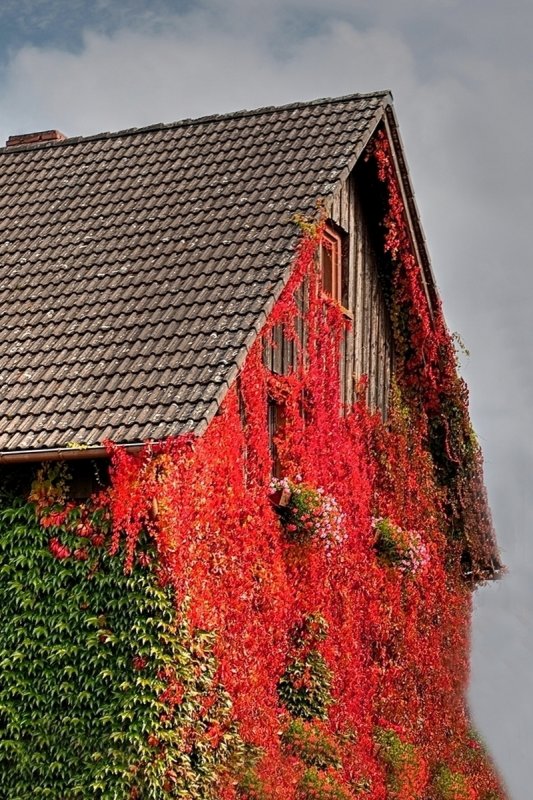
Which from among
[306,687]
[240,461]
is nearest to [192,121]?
[240,461]

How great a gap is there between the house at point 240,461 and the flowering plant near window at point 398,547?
0.11 feet

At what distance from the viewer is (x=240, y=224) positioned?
14.8m

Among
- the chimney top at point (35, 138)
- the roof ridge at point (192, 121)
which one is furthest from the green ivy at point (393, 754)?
the chimney top at point (35, 138)

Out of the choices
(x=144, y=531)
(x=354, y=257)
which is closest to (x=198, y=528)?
(x=144, y=531)

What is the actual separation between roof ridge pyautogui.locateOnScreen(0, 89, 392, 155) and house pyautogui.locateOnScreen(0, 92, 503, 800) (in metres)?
0.05

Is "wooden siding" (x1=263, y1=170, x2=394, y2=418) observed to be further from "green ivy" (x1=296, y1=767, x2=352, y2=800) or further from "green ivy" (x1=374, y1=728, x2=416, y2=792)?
"green ivy" (x1=296, y1=767, x2=352, y2=800)

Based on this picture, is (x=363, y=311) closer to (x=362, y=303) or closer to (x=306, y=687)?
(x=362, y=303)

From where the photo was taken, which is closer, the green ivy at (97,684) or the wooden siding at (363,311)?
the green ivy at (97,684)

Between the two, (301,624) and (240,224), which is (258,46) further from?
(301,624)

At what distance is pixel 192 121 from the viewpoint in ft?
58.1

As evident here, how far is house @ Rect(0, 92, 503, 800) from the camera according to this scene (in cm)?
1214

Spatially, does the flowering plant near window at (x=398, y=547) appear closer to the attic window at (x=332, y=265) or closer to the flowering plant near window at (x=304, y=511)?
the flowering plant near window at (x=304, y=511)

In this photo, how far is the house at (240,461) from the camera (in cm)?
1214

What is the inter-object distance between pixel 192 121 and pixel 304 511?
603cm
